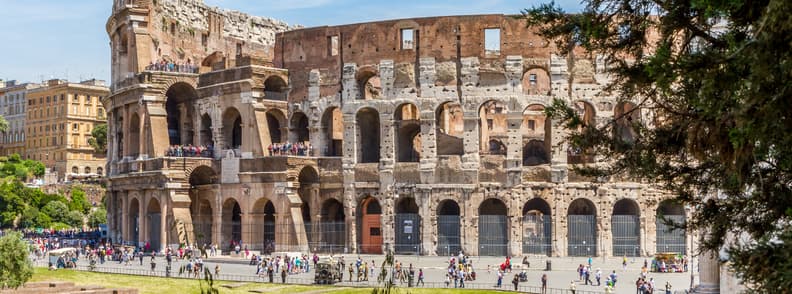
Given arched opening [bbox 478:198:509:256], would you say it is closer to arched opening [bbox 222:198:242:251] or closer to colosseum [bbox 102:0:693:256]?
colosseum [bbox 102:0:693:256]

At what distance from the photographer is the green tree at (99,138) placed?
3962 inches

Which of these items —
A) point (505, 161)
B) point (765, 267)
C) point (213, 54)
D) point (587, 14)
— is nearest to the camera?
point (765, 267)

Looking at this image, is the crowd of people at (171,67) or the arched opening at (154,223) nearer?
the arched opening at (154,223)

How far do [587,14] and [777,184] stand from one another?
289 centimetres

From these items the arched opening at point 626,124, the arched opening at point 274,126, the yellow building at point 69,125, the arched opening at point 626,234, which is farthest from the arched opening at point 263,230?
the yellow building at point 69,125

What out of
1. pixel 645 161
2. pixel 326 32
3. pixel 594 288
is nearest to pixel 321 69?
pixel 326 32

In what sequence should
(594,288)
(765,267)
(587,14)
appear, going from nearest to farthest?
1. (765,267)
2. (587,14)
3. (594,288)

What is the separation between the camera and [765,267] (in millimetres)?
9609

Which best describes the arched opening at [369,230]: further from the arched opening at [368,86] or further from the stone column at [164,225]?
the stone column at [164,225]

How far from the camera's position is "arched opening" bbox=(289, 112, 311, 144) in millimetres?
51625

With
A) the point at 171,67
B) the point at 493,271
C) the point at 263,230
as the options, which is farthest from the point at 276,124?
the point at 493,271

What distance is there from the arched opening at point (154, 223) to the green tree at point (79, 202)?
3341 cm

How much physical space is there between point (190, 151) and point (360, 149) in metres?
8.70

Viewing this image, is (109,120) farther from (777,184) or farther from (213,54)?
(777,184)
